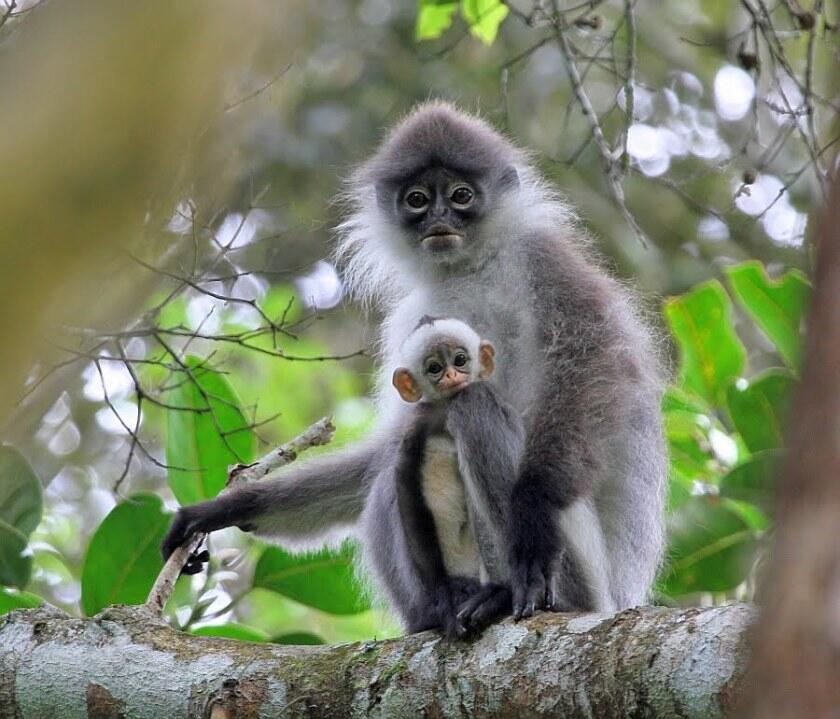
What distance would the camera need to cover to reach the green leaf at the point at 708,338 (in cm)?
770

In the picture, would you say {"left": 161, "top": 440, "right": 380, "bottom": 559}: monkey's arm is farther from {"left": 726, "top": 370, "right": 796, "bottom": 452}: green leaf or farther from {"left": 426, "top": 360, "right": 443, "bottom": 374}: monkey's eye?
{"left": 726, "top": 370, "right": 796, "bottom": 452}: green leaf

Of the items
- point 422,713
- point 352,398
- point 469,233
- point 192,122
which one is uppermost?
point 352,398

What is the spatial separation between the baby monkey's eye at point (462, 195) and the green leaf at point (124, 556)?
2377 millimetres

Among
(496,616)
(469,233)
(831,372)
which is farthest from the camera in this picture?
(469,233)

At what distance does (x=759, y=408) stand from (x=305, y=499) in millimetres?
2554

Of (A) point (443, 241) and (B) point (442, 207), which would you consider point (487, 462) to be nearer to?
(A) point (443, 241)

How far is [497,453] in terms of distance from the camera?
5.71 metres

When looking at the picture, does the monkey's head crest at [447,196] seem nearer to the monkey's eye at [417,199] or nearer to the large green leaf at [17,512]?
the monkey's eye at [417,199]

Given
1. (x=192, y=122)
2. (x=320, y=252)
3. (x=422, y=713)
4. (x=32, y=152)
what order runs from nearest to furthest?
(x=32, y=152)
(x=192, y=122)
(x=422, y=713)
(x=320, y=252)

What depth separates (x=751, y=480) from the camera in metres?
6.63

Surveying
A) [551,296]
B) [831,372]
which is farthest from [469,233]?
[831,372]

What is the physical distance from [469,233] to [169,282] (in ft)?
5.53

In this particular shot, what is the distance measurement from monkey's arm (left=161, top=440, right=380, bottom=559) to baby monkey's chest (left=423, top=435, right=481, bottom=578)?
1263 millimetres

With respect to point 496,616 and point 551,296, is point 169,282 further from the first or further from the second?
point 496,616
